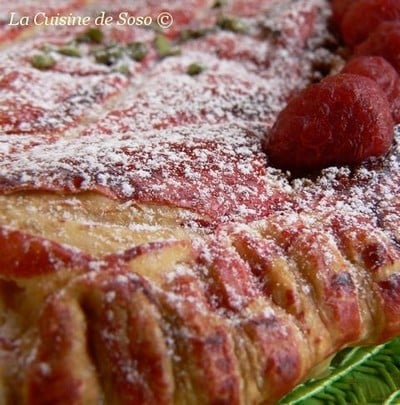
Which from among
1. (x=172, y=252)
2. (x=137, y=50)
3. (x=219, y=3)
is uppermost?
(x=219, y=3)

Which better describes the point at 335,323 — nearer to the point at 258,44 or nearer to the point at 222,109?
the point at 222,109

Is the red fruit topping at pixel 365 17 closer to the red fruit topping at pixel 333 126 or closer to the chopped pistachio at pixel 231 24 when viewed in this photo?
the chopped pistachio at pixel 231 24

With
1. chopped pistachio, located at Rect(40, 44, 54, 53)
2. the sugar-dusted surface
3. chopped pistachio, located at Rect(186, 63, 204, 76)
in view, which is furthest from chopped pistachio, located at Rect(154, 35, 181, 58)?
chopped pistachio, located at Rect(40, 44, 54, 53)

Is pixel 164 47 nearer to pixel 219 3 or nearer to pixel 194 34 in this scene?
pixel 194 34

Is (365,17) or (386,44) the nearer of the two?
(386,44)

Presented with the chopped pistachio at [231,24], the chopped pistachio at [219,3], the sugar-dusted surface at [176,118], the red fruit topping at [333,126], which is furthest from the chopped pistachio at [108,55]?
the red fruit topping at [333,126]

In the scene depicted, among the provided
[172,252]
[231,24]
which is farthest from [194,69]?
[172,252]
